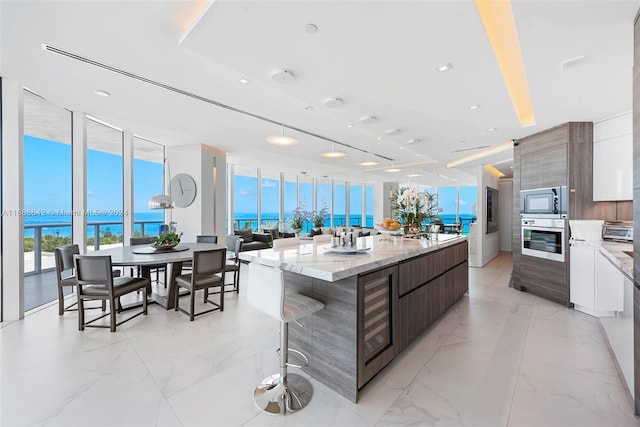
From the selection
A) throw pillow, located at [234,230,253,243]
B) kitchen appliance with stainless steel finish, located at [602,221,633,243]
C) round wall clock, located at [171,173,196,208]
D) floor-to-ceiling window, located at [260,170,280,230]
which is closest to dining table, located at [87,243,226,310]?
round wall clock, located at [171,173,196,208]

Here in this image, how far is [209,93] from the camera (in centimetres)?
329

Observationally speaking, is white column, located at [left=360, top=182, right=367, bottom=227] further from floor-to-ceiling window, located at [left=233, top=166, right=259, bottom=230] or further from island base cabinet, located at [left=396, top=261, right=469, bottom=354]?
island base cabinet, located at [left=396, top=261, right=469, bottom=354]

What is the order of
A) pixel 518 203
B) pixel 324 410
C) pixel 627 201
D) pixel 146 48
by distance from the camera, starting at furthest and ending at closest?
pixel 518 203
pixel 627 201
pixel 146 48
pixel 324 410

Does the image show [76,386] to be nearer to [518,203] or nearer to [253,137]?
[253,137]

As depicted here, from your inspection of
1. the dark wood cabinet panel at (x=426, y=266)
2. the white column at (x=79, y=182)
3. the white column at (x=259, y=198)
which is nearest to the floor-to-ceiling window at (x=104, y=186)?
the white column at (x=79, y=182)

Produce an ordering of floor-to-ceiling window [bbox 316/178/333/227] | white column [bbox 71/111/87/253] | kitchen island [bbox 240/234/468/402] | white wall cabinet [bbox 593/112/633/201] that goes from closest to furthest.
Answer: kitchen island [bbox 240/234/468/402], white wall cabinet [bbox 593/112/633/201], white column [bbox 71/111/87/253], floor-to-ceiling window [bbox 316/178/333/227]

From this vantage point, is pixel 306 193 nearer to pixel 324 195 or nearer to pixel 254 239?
pixel 324 195

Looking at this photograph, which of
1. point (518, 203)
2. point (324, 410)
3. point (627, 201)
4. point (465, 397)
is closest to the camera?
point (324, 410)

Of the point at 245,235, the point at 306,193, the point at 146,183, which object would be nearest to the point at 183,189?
the point at 146,183

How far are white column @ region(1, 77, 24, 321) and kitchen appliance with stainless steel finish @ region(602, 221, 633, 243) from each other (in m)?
7.05

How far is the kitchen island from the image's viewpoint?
A: 74.8 inches

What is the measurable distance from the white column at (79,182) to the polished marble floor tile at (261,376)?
55.3 inches

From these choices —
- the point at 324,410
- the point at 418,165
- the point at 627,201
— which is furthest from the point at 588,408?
the point at 418,165

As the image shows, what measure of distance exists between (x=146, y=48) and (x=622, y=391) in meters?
4.56
